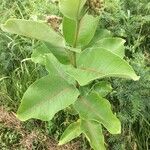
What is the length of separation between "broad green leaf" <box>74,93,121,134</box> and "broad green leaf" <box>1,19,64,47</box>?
0.36 metres

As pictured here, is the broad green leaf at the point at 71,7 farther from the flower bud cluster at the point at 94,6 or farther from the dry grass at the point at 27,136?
the dry grass at the point at 27,136

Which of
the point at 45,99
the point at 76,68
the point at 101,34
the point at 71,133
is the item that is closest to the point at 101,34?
the point at 101,34

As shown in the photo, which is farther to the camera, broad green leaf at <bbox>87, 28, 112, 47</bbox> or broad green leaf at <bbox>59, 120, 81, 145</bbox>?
broad green leaf at <bbox>59, 120, 81, 145</bbox>

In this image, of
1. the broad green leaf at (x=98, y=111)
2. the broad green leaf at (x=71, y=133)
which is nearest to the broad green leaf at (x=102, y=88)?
the broad green leaf at (x=98, y=111)

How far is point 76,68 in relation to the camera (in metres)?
1.79

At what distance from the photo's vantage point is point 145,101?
2346mm

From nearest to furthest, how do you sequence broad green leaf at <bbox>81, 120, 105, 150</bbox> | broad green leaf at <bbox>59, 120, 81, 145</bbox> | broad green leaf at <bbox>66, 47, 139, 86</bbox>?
1. broad green leaf at <bbox>66, 47, 139, 86</bbox>
2. broad green leaf at <bbox>81, 120, 105, 150</bbox>
3. broad green leaf at <bbox>59, 120, 81, 145</bbox>

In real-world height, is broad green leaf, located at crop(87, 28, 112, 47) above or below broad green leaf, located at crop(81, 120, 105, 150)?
above

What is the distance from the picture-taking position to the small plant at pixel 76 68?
5.35 ft

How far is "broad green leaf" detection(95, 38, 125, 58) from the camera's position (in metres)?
1.97

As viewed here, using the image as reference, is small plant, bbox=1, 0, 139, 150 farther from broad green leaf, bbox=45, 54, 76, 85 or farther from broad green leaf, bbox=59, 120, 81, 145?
broad green leaf, bbox=59, 120, 81, 145

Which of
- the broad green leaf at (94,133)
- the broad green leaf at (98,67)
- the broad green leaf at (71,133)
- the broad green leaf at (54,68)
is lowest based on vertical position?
the broad green leaf at (71,133)

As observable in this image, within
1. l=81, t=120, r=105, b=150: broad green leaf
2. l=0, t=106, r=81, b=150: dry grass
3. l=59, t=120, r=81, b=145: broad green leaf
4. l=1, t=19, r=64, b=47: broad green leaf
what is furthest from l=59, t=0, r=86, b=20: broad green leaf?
l=0, t=106, r=81, b=150: dry grass

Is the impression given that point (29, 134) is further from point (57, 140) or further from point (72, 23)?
point (72, 23)
